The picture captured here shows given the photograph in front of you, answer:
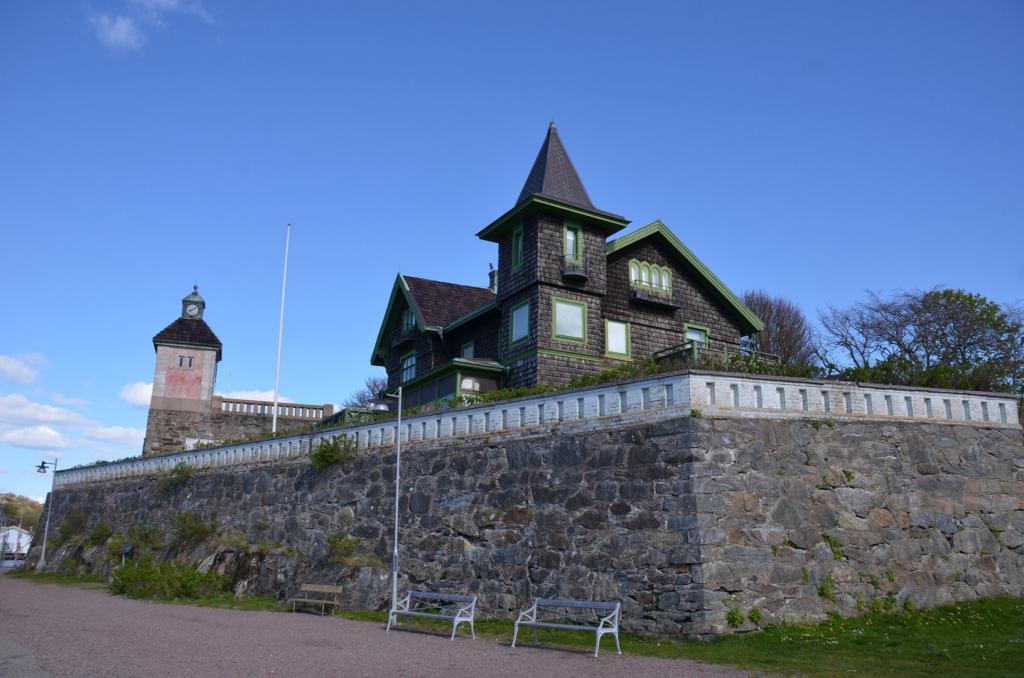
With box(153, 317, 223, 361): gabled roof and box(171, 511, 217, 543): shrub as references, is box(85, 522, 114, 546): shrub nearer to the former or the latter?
box(171, 511, 217, 543): shrub

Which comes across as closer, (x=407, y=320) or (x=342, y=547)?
(x=342, y=547)

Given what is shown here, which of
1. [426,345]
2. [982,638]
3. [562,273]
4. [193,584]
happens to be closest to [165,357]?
[426,345]

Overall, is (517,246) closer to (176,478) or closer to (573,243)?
(573,243)

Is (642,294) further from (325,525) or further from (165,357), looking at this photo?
(165,357)

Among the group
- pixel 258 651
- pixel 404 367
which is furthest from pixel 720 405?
pixel 404 367

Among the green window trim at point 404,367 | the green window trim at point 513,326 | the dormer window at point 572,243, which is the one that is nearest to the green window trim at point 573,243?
the dormer window at point 572,243

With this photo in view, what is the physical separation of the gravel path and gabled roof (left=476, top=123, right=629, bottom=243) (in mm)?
13509

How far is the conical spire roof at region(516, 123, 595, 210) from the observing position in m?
24.8

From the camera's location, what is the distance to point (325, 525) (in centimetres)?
2006

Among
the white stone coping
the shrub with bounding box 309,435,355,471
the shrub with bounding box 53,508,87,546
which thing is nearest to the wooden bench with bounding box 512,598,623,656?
the white stone coping

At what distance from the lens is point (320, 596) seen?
1827 cm

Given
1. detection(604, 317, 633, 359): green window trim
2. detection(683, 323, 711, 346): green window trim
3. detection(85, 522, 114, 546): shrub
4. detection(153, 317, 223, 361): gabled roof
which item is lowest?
detection(85, 522, 114, 546): shrub

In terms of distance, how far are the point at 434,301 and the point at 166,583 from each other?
45.9 ft

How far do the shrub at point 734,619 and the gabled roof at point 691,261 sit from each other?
1445 centimetres
